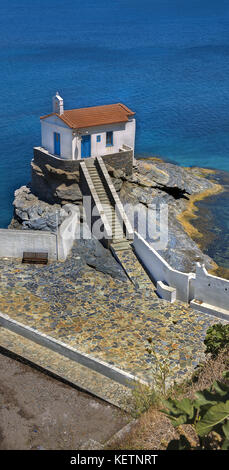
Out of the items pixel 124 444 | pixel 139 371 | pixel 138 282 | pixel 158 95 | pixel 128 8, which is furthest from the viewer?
pixel 128 8

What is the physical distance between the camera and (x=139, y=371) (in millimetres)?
19453

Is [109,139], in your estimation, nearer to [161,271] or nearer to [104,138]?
[104,138]

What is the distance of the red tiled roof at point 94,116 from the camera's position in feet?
105

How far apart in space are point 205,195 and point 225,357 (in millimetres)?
29576

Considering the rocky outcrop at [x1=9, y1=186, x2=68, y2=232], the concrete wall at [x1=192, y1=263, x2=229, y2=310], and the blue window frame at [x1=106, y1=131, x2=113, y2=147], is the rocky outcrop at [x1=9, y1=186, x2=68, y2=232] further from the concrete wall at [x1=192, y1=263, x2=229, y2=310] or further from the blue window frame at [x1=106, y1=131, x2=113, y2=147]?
the concrete wall at [x1=192, y1=263, x2=229, y2=310]

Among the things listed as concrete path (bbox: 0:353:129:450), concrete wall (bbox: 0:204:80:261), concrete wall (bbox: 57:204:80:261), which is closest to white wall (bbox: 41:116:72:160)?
concrete wall (bbox: 57:204:80:261)

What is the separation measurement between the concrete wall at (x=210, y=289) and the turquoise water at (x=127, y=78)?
75.1 ft

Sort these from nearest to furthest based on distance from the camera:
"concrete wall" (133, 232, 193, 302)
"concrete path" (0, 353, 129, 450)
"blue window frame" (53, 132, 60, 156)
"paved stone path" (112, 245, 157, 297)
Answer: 1. "concrete path" (0, 353, 129, 450)
2. "concrete wall" (133, 232, 193, 302)
3. "paved stone path" (112, 245, 157, 297)
4. "blue window frame" (53, 132, 60, 156)

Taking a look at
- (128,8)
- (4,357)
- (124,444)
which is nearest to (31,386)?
(4,357)

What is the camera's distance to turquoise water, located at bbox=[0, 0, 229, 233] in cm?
5775

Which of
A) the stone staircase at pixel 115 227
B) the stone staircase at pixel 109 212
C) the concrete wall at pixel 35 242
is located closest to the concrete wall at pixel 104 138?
the stone staircase at pixel 115 227

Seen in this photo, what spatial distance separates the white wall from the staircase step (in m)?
14.6

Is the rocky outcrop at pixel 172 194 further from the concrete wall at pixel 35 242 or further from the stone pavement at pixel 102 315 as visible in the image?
the concrete wall at pixel 35 242
